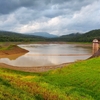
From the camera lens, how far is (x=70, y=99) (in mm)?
11367

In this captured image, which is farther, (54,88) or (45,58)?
(45,58)

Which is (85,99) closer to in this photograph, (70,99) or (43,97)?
(70,99)

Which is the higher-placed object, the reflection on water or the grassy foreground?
the grassy foreground

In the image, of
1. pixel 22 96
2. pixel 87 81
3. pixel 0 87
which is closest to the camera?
pixel 22 96

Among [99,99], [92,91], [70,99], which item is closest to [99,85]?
[92,91]

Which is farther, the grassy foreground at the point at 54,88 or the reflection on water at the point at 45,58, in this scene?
the reflection on water at the point at 45,58

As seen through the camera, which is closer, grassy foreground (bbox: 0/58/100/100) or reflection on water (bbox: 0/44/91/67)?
grassy foreground (bbox: 0/58/100/100)

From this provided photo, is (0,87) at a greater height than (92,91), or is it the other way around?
(0,87)

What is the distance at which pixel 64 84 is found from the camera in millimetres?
15391

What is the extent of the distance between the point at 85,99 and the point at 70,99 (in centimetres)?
96

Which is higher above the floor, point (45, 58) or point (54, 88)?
point (54, 88)

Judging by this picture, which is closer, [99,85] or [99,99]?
[99,99]

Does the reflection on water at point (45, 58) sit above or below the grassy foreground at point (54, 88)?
below

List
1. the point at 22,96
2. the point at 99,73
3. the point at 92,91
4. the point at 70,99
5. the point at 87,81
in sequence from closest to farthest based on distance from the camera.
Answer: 1. the point at 22,96
2. the point at 70,99
3. the point at 92,91
4. the point at 87,81
5. the point at 99,73
